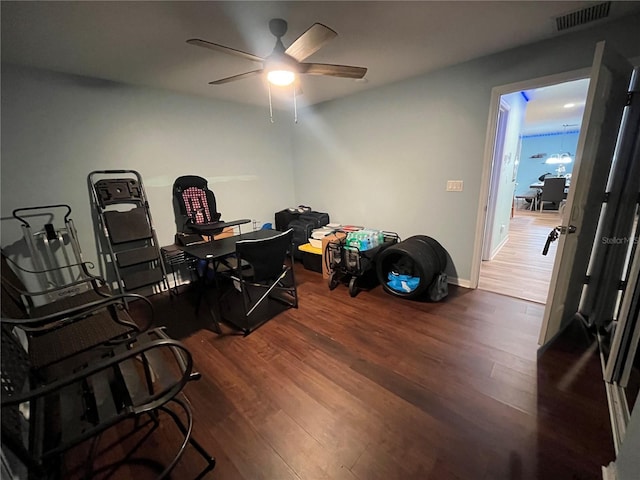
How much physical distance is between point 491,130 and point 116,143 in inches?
148

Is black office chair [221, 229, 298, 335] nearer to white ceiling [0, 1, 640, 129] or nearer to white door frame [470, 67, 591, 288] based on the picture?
white ceiling [0, 1, 640, 129]

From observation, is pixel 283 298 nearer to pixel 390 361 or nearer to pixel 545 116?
pixel 390 361

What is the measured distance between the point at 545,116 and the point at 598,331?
18.7 feet

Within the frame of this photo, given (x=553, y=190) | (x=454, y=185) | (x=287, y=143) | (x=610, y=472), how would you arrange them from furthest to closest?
1. (x=553, y=190)
2. (x=287, y=143)
3. (x=454, y=185)
4. (x=610, y=472)

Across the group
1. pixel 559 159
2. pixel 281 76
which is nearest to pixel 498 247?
pixel 281 76

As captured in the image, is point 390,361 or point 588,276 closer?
point 390,361

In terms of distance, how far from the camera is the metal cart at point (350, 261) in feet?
9.28

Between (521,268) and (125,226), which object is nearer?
(125,226)

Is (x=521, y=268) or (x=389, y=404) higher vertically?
(x=521, y=268)

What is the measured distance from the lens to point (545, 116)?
223 inches

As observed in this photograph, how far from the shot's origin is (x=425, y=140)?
9.45 feet

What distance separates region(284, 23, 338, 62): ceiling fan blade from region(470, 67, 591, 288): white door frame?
5.99ft

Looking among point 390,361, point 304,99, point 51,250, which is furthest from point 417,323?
point 51,250

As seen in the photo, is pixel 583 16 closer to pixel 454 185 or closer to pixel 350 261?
pixel 454 185
